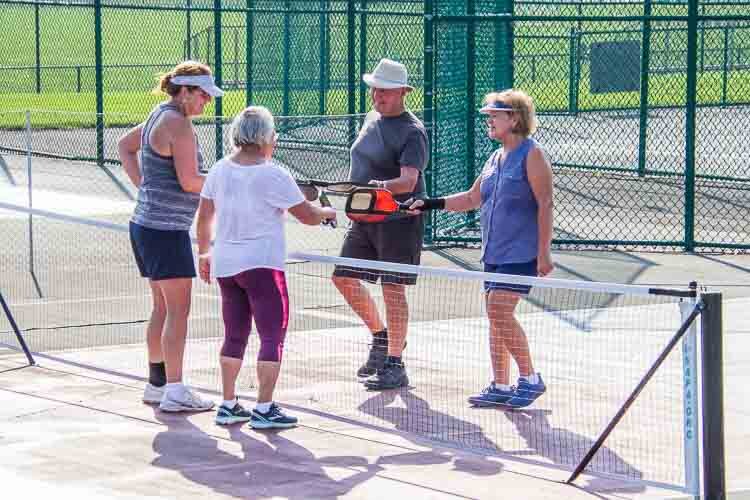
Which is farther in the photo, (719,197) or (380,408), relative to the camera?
(719,197)

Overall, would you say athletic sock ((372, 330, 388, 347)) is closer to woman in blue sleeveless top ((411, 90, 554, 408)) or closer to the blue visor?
woman in blue sleeveless top ((411, 90, 554, 408))

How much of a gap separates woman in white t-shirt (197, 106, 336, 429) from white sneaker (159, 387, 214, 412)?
1.19 feet

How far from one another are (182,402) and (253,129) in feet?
5.15

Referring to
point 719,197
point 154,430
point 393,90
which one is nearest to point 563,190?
point 719,197

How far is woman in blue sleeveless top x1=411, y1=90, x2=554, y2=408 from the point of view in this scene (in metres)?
7.90

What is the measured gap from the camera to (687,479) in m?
6.34

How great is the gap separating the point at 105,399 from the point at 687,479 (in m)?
3.39

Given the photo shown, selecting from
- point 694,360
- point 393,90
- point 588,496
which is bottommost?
point 588,496

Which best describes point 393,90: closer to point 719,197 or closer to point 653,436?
point 653,436

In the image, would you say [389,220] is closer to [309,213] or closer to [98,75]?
[309,213]

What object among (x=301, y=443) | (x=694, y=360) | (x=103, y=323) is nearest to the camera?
(x=694, y=360)

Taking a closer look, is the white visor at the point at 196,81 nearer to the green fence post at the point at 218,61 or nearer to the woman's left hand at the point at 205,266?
the woman's left hand at the point at 205,266

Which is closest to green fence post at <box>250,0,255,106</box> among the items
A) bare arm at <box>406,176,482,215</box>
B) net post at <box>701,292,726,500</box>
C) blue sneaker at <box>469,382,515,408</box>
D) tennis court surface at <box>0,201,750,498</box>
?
tennis court surface at <box>0,201,750,498</box>

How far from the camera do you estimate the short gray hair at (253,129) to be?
7359 millimetres
